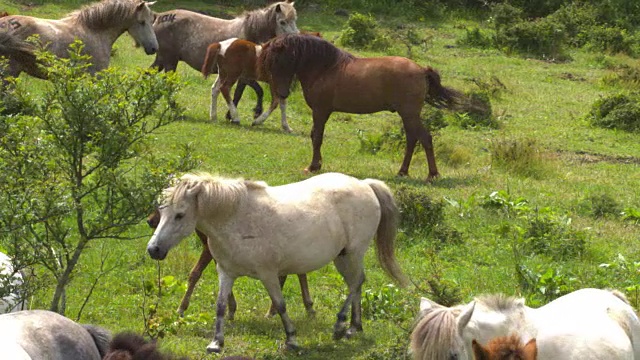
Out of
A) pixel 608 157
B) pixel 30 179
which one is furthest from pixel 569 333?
pixel 608 157

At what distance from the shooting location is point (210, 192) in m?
9.02

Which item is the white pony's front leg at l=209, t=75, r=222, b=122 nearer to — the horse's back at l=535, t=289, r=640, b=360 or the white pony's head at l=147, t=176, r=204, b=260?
the white pony's head at l=147, t=176, r=204, b=260

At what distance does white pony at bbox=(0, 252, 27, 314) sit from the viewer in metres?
7.96

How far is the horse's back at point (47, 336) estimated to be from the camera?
22.3 feet

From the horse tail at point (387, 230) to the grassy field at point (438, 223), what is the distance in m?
0.33

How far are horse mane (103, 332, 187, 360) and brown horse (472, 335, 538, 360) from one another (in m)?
2.08

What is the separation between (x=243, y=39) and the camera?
19500mm

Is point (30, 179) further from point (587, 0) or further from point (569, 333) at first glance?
point (587, 0)

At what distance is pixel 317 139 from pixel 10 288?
26.0 feet

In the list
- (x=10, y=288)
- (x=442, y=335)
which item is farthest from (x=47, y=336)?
(x=442, y=335)

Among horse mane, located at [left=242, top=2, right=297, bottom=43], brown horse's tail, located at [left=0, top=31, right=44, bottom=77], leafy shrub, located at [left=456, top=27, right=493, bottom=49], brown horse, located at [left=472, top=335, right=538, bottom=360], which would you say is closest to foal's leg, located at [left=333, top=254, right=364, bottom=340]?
brown horse, located at [left=472, top=335, right=538, bottom=360]

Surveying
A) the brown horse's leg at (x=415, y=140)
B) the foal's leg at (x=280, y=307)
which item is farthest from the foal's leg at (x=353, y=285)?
the brown horse's leg at (x=415, y=140)

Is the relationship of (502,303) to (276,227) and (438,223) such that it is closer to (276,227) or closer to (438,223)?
(276,227)

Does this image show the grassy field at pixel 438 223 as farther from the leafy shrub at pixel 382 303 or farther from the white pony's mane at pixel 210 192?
the white pony's mane at pixel 210 192
